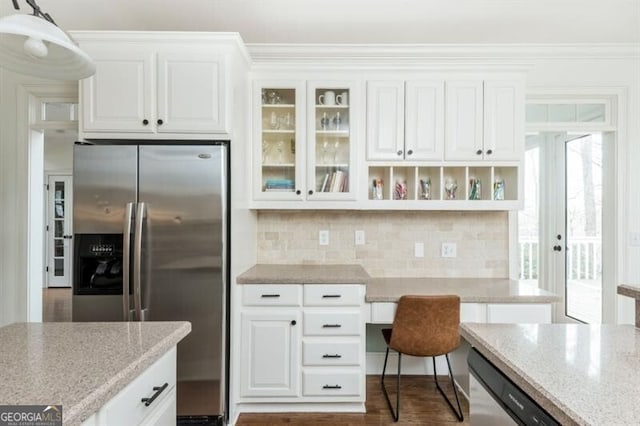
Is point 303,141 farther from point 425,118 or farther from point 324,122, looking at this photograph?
point 425,118

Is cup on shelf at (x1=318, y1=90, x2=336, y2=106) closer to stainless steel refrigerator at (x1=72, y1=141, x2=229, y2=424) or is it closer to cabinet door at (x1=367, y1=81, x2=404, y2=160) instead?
cabinet door at (x1=367, y1=81, x2=404, y2=160)

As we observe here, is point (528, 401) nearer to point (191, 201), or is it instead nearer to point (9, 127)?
point (191, 201)

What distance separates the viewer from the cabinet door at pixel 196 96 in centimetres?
→ 221

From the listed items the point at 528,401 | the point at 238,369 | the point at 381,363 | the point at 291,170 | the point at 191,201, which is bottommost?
the point at 381,363

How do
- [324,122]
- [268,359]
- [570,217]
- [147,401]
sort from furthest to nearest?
1. [570,217]
2. [324,122]
3. [268,359]
4. [147,401]

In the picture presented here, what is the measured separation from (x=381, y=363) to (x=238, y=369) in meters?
1.25

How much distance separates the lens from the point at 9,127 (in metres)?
2.79

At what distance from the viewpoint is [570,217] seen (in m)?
3.77

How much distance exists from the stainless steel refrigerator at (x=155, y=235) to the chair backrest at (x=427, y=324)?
1130 millimetres

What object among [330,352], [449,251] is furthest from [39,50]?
[449,251]

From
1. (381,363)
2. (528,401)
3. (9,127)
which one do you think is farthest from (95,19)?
(381,363)

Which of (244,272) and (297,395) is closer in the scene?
(297,395)

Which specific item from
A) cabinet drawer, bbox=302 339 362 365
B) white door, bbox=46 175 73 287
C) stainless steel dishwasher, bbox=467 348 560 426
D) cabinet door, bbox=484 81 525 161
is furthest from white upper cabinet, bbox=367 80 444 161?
white door, bbox=46 175 73 287

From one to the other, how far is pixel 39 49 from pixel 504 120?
2724 millimetres
